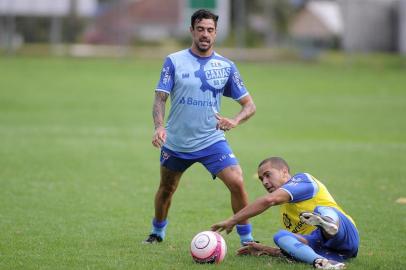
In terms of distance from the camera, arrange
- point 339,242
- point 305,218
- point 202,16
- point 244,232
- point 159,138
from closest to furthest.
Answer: point 305,218 < point 339,242 < point 159,138 < point 202,16 < point 244,232

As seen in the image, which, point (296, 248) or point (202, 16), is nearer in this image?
point (296, 248)

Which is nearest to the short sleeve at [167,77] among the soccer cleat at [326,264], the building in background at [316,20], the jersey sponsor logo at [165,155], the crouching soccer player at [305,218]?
the jersey sponsor logo at [165,155]

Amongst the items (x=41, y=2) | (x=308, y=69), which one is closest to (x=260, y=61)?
(x=308, y=69)

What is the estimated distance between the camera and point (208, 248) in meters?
8.23

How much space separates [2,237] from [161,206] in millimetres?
1905

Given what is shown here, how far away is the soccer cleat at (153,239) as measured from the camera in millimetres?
9626

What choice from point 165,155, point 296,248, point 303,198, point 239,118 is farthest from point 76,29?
point 296,248

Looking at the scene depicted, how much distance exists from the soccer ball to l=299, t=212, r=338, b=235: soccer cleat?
94cm

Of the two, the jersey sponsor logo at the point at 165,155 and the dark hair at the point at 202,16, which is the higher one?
the dark hair at the point at 202,16

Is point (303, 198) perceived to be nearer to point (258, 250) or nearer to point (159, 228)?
point (258, 250)

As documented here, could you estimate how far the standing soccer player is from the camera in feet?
29.7

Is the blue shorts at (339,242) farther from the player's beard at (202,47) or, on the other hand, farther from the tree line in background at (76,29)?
the tree line in background at (76,29)

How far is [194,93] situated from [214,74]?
312 mm

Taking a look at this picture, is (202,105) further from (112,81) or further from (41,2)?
(41,2)
